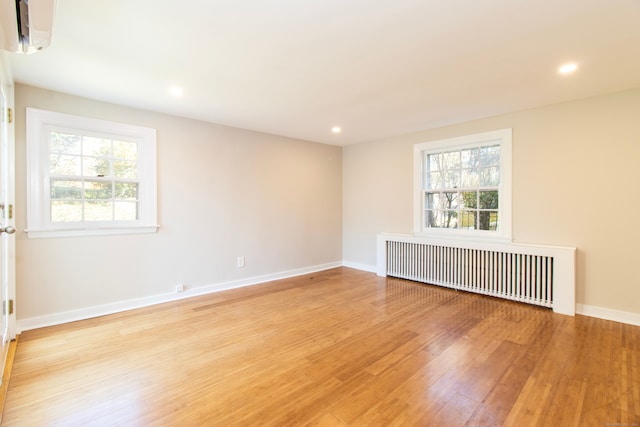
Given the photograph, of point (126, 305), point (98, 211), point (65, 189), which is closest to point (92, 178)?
point (65, 189)

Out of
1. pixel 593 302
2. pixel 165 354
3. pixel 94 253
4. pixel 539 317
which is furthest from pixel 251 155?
pixel 593 302

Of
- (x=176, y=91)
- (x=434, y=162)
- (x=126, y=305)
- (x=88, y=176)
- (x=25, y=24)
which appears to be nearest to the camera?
(x=25, y=24)

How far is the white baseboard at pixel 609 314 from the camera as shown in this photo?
2971 mm

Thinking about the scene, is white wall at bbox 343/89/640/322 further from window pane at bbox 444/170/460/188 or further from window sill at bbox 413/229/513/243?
window pane at bbox 444/170/460/188

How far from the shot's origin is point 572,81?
277 cm

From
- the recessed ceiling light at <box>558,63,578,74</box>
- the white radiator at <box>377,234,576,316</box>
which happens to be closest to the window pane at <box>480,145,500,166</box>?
the white radiator at <box>377,234,576,316</box>

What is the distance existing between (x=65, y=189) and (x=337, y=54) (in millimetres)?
3106

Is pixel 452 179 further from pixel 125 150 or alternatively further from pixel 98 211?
pixel 98 211

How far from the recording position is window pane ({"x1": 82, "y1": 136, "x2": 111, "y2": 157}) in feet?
10.4

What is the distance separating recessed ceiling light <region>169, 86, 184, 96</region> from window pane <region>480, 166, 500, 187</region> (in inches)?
155

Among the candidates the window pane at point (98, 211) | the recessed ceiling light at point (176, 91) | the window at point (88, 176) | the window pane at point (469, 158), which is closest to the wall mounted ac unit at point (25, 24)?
the recessed ceiling light at point (176, 91)

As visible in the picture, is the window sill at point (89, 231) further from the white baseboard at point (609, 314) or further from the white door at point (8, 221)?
the white baseboard at point (609, 314)

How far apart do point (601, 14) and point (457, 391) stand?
2544 mm

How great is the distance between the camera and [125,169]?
3.43 metres
